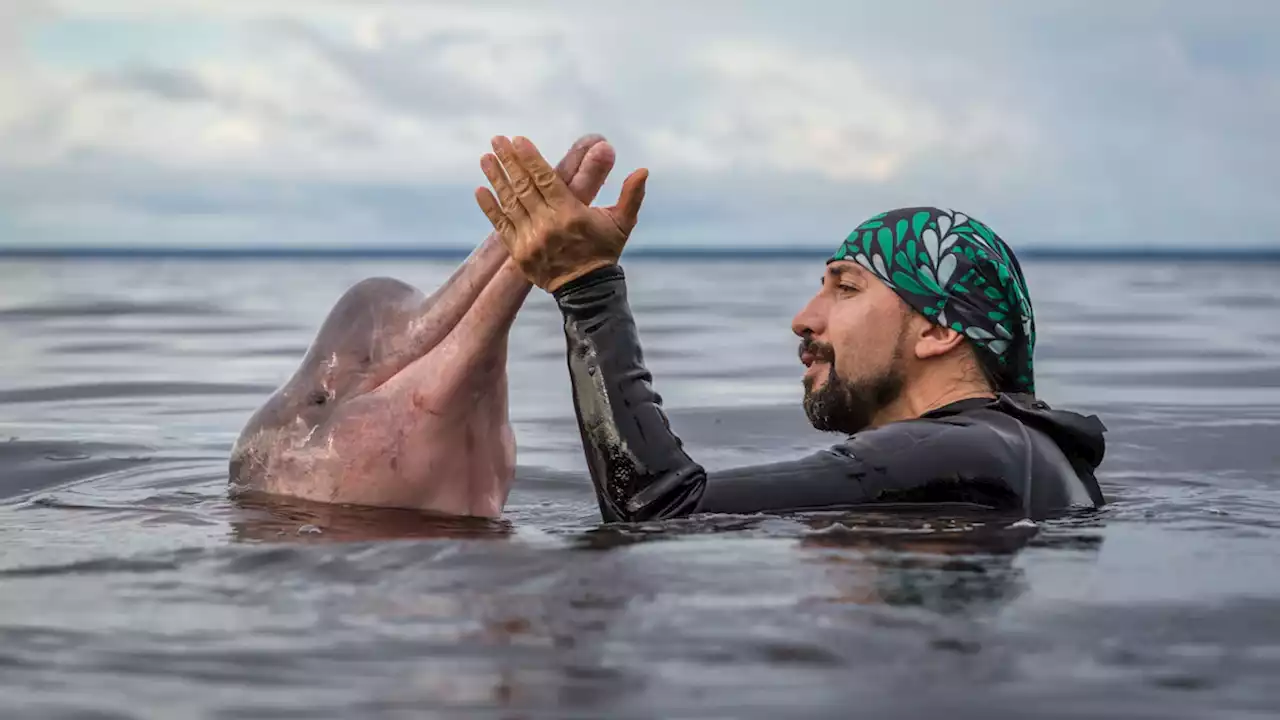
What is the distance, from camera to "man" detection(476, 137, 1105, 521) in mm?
5320

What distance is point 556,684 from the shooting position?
3.56 metres

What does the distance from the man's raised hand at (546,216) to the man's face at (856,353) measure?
980 millimetres

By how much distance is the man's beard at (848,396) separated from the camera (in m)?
6.05

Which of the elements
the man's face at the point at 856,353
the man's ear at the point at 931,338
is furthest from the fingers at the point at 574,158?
the man's ear at the point at 931,338

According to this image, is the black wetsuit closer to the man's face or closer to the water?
the water

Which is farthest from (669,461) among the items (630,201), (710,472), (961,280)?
(961,280)

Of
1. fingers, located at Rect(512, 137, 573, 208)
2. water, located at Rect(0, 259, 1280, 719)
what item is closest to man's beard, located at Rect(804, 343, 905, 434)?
water, located at Rect(0, 259, 1280, 719)

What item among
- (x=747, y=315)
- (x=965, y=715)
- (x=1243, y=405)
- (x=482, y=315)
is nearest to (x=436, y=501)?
(x=482, y=315)

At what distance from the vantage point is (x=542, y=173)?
5289 mm

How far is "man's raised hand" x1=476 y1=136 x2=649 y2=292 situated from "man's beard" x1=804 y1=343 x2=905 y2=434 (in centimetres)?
110

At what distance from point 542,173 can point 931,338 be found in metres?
1.67

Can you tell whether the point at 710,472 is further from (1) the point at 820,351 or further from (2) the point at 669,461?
(1) the point at 820,351

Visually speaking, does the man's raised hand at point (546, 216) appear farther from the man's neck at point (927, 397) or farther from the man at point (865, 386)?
the man's neck at point (927, 397)

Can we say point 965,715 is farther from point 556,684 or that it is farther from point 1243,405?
point 1243,405
